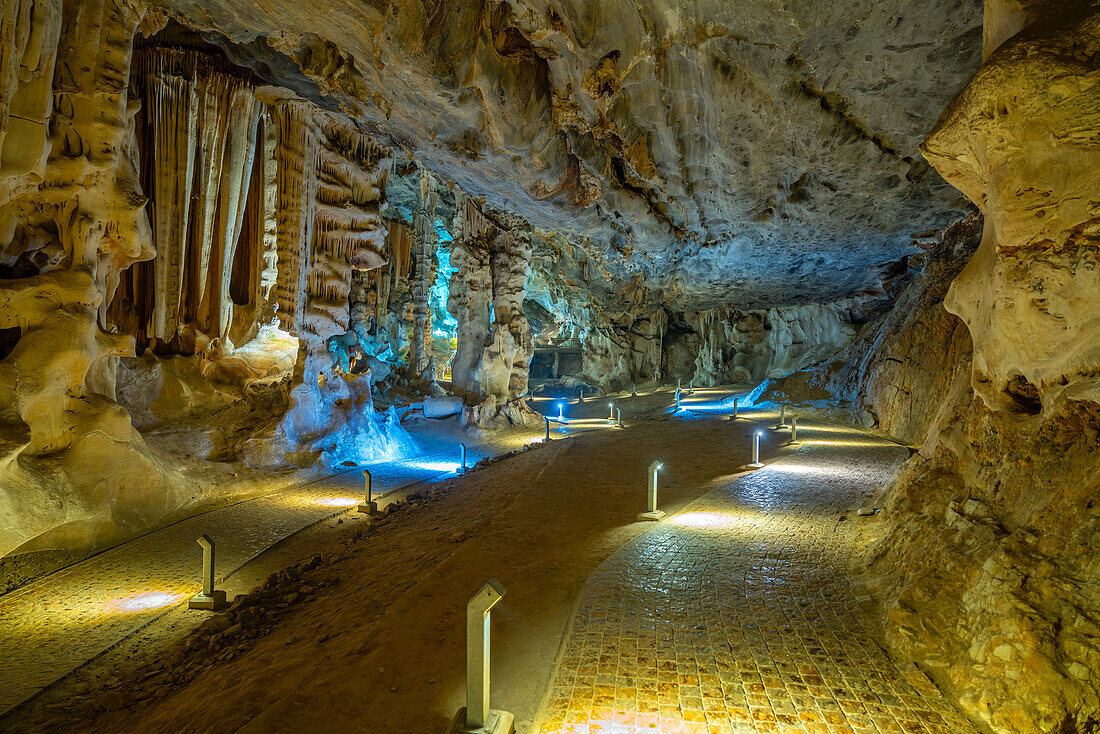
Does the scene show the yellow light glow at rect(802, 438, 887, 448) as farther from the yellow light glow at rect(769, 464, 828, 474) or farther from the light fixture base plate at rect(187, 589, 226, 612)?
the light fixture base plate at rect(187, 589, 226, 612)

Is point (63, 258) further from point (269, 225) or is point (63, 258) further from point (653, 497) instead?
point (653, 497)

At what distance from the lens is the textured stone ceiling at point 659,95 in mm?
8289

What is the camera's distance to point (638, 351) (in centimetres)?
3447

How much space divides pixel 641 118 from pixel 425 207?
634 inches

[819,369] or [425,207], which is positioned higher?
[425,207]

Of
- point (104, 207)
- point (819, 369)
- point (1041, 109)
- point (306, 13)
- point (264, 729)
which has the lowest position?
point (264, 729)

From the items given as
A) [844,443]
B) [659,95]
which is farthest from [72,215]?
[844,443]

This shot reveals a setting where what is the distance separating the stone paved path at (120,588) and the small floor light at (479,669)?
472 cm

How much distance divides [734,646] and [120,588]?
7.94 meters

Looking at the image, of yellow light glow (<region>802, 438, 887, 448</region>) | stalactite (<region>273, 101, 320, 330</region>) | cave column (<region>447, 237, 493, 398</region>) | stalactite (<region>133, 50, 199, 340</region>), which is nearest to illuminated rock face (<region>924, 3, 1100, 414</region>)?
yellow light glow (<region>802, 438, 887, 448</region>)

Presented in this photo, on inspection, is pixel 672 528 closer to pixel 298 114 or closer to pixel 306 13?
pixel 306 13

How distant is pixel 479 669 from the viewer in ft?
10.7

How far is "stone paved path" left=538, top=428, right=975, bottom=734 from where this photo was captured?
343 centimetres

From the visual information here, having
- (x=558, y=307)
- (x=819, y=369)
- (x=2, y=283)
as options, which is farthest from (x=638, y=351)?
(x=2, y=283)
